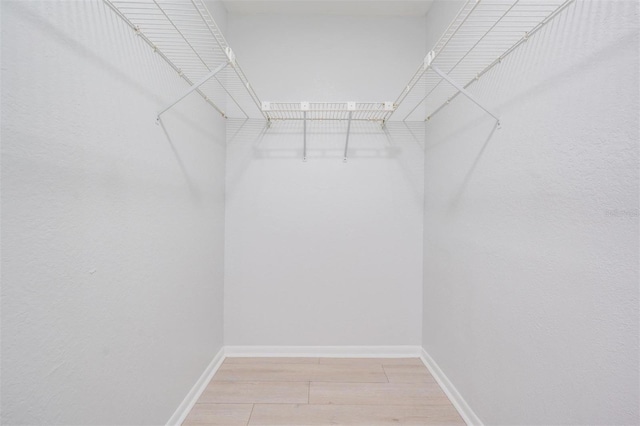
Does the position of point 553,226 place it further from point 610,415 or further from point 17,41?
point 17,41

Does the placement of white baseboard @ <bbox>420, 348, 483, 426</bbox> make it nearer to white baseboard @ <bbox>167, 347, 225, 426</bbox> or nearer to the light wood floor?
the light wood floor

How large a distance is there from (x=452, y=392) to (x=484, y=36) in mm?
1744

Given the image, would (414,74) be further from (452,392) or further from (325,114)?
(452,392)

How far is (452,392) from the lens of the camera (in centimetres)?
144

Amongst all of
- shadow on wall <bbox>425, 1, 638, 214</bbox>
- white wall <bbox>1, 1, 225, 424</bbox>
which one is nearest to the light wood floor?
white wall <bbox>1, 1, 225, 424</bbox>

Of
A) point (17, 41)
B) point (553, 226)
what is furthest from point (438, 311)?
point (17, 41)

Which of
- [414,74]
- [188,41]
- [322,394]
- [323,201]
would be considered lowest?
[322,394]

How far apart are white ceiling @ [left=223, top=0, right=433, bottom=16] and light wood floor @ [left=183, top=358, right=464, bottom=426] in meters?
2.42

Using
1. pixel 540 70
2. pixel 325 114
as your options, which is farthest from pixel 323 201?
pixel 540 70

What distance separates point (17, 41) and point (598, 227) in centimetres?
A: 151

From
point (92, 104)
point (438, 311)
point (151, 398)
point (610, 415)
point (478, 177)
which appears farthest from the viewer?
point (438, 311)

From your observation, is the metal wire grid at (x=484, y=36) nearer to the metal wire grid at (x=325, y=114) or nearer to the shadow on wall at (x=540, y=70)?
the shadow on wall at (x=540, y=70)

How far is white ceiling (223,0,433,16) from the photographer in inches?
68.2

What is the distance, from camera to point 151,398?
42.0 inches
